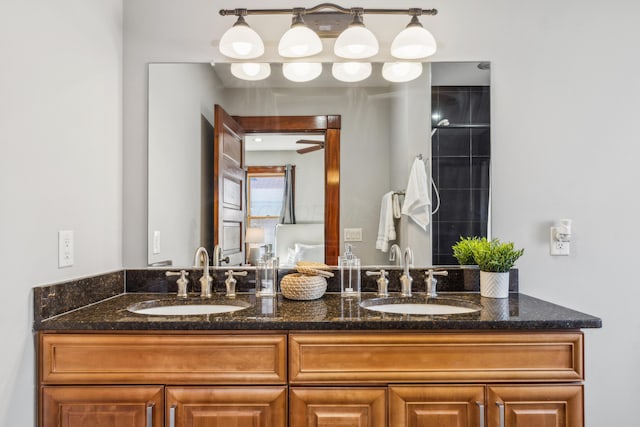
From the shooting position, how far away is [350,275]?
1.79 m

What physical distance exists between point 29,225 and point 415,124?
1.52 m

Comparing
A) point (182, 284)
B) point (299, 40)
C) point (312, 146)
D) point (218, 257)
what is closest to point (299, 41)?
point (299, 40)

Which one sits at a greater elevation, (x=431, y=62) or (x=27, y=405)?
(x=431, y=62)

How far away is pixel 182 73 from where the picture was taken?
1859 mm

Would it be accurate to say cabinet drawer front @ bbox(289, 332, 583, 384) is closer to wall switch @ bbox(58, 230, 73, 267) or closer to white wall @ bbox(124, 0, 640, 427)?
white wall @ bbox(124, 0, 640, 427)

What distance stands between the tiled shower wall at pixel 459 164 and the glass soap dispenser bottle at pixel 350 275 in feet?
1.20

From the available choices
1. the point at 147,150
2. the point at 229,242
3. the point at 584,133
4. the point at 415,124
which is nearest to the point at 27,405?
the point at 229,242

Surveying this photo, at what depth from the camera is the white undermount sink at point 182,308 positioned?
1.58 meters

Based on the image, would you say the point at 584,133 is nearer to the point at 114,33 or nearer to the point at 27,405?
the point at 114,33

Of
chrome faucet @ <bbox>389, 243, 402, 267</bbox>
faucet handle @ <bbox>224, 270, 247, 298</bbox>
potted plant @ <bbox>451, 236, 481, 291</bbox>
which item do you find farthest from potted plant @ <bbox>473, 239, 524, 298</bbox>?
faucet handle @ <bbox>224, 270, 247, 298</bbox>

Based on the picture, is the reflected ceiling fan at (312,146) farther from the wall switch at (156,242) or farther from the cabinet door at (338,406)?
the cabinet door at (338,406)

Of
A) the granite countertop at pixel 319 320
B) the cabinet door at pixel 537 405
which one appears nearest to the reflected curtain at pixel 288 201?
the granite countertop at pixel 319 320

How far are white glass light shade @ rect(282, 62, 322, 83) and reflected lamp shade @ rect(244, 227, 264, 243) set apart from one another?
0.70 meters

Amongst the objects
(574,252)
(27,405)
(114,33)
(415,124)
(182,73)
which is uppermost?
(114,33)
